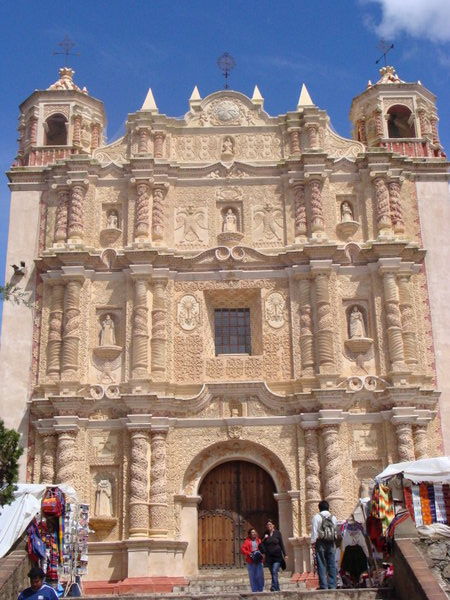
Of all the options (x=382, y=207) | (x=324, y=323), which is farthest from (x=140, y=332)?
(x=382, y=207)

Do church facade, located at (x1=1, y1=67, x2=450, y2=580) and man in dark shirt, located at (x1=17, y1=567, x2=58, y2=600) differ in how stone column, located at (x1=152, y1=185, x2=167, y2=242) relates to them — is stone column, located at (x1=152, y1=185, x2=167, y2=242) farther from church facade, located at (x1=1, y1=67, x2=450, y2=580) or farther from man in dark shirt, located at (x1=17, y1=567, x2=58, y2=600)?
man in dark shirt, located at (x1=17, y1=567, x2=58, y2=600)

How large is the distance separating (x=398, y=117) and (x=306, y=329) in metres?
8.06

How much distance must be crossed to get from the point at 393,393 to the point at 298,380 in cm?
238

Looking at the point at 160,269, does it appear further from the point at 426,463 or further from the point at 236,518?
the point at 426,463

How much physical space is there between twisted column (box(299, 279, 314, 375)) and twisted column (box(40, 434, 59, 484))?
6572 millimetres

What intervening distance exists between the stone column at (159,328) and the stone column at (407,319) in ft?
20.5

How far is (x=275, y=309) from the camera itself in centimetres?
2216

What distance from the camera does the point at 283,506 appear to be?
20.4 m

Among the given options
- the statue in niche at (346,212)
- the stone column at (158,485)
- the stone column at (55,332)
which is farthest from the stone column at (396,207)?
the stone column at (55,332)

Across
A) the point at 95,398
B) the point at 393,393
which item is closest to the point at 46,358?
the point at 95,398

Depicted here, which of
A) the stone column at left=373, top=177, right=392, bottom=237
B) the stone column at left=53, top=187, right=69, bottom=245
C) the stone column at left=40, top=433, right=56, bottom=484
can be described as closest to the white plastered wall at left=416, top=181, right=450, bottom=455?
the stone column at left=373, top=177, right=392, bottom=237

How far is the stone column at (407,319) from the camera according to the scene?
21484mm

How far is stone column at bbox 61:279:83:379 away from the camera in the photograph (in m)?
21.2

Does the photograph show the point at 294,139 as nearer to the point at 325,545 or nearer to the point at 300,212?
the point at 300,212
